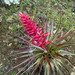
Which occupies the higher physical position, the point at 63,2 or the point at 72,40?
the point at 63,2

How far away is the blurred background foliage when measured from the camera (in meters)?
2.61

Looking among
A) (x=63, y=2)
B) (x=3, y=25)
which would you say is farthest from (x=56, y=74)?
(x=63, y=2)

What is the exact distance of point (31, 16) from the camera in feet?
7.54

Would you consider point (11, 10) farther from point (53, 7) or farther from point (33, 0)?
point (53, 7)

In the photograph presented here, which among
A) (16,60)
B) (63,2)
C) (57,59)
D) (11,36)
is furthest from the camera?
(63,2)

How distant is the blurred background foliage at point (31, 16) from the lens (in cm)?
261

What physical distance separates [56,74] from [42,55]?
52 cm

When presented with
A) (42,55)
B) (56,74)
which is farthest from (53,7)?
(56,74)

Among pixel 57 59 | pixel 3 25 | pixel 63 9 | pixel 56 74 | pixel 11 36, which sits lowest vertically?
pixel 56 74

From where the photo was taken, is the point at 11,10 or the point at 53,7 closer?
the point at 11,10

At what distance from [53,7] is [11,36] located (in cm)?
191

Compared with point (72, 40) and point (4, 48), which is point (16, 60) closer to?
point (4, 48)

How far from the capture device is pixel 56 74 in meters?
2.31

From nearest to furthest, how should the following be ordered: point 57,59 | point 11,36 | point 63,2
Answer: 1. point 57,59
2. point 11,36
3. point 63,2
